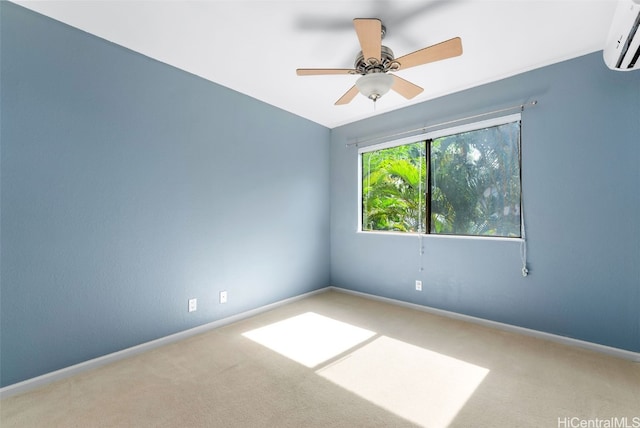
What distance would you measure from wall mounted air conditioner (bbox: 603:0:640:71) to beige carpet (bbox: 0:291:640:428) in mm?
2127

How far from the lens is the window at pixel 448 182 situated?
9.00 ft

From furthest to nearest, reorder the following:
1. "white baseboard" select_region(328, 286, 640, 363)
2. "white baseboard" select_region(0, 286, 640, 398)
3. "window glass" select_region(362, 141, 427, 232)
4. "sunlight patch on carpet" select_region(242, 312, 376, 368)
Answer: "window glass" select_region(362, 141, 427, 232), "sunlight patch on carpet" select_region(242, 312, 376, 368), "white baseboard" select_region(328, 286, 640, 363), "white baseboard" select_region(0, 286, 640, 398)

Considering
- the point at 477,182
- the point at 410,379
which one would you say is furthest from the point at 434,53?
the point at 410,379

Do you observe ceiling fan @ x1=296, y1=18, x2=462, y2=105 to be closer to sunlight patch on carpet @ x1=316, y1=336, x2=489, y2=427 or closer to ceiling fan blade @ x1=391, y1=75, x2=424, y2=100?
ceiling fan blade @ x1=391, y1=75, x2=424, y2=100

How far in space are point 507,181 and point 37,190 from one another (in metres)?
3.90

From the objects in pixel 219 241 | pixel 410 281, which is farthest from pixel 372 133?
pixel 219 241

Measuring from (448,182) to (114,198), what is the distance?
3.28 meters

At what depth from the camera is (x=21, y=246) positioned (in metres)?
1.74

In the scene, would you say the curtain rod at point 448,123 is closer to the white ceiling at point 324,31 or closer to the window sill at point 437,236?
the white ceiling at point 324,31

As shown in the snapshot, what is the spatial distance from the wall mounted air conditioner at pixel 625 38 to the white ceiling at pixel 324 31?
0.21 m

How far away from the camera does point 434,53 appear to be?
5.82 ft

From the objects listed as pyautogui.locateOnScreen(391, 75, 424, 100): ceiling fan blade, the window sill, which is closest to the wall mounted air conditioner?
pyautogui.locateOnScreen(391, 75, 424, 100): ceiling fan blade

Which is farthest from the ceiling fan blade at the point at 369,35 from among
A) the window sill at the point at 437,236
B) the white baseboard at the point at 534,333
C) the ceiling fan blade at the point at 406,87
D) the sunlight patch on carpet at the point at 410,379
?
the white baseboard at the point at 534,333

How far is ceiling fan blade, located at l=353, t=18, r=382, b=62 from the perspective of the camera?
1503 mm
